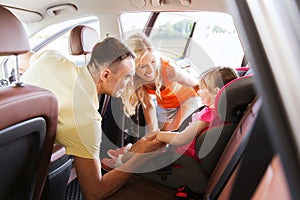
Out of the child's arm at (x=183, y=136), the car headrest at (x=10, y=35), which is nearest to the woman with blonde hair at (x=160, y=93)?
the child's arm at (x=183, y=136)

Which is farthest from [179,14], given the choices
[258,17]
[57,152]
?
[258,17]

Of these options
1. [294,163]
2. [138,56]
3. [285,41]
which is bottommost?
[138,56]

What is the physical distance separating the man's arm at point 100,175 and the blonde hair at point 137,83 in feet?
1.60

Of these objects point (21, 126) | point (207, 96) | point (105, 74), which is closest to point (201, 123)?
point (207, 96)

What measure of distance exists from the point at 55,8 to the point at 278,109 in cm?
263

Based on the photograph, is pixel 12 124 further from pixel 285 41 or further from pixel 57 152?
pixel 285 41

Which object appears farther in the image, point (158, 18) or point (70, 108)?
point (158, 18)

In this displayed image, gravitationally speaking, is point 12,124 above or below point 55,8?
below

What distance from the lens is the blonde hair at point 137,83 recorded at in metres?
1.89

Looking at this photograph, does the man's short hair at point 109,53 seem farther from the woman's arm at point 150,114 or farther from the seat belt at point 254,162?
the seat belt at point 254,162

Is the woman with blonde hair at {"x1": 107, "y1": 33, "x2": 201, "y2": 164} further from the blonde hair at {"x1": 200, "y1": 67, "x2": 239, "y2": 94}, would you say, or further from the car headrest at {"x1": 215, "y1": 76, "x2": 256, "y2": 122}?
the car headrest at {"x1": 215, "y1": 76, "x2": 256, "y2": 122}

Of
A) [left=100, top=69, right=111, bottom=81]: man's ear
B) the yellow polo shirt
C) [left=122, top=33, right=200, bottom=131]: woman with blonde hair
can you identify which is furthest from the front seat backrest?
[left=122, top=33, right=200, bottom=131]: woman with blonde hair

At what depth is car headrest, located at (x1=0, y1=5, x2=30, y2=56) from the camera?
113cm

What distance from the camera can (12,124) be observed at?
109cm
